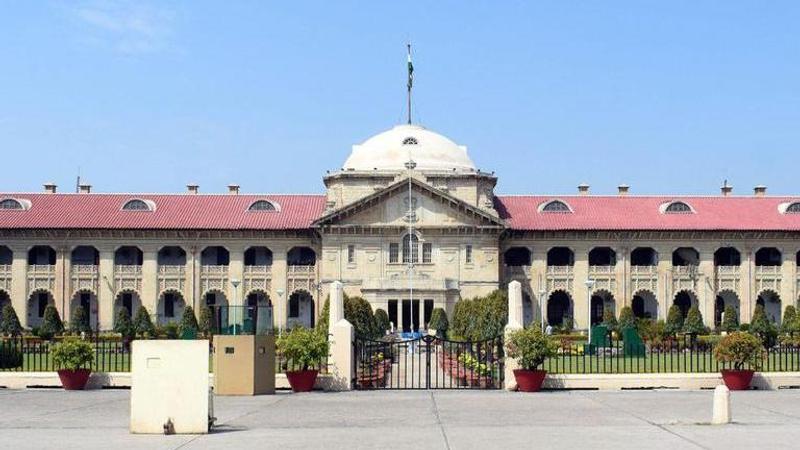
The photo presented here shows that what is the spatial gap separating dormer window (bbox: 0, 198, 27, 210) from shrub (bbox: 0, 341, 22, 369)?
1667 inches

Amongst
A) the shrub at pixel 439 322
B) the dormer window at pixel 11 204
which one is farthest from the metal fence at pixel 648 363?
the dormer window at pixel 11 204

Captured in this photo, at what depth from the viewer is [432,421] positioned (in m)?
22.5

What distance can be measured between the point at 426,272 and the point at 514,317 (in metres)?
43.1

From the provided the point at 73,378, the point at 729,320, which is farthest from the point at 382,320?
the point at 73,378

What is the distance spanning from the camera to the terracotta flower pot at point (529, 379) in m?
30.9

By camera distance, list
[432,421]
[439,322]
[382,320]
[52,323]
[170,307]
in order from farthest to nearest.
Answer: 1. [170,307]
2. [52,323]
3. [439,322]
4. [382,320]
5. [432,421]

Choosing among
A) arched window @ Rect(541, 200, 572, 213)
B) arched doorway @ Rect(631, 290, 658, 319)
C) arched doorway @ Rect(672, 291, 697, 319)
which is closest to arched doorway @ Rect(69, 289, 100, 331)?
arched window @ Rect(541, 200, 572, 213)

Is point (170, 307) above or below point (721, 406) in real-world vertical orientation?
above

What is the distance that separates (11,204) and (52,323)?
478 inches

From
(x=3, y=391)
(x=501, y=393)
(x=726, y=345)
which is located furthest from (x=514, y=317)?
(x=3, y=391)

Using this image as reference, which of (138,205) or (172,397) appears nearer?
(172,397)

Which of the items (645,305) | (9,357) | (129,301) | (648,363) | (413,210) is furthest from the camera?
(645,305)

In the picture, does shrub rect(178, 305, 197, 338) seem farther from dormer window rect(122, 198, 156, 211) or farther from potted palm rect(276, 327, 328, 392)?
potted palm rect(276, 327, 328, 392)

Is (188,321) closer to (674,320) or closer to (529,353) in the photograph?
(674,320)
